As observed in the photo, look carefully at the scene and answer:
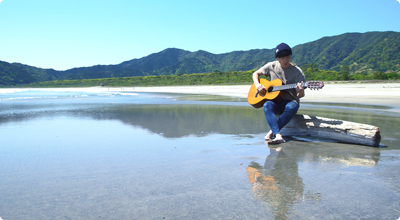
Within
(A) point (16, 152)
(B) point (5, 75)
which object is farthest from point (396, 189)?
(B) point (5, 75)

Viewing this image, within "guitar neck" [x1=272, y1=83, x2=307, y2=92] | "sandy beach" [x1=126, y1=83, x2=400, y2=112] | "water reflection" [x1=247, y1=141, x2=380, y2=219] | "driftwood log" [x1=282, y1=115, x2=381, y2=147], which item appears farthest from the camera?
"sandy beach" [x1=126, y1=83, x2=400, y2=112]

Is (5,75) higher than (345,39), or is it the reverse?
(345,39)

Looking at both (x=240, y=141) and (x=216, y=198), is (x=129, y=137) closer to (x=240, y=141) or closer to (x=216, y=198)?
(x=240, y=141)

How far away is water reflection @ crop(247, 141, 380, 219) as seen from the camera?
2.31 m

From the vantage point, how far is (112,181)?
2.83 meters

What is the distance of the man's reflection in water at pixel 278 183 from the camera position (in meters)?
2.23

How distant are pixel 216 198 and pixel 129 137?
3405 mm

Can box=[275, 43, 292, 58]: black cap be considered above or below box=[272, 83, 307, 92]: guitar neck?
above

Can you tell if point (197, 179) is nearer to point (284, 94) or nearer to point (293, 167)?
point (293, 167)

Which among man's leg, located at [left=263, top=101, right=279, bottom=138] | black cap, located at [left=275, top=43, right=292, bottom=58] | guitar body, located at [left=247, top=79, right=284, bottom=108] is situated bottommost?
man's leg, located at [left=263, top=101, right=279, bottom=138]

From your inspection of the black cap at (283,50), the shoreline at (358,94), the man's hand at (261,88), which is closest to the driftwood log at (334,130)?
the man's hand at (261,88)

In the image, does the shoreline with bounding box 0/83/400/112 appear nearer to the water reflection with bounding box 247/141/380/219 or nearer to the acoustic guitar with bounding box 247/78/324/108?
the acoustic guitar with bounding box 247/78/324/108

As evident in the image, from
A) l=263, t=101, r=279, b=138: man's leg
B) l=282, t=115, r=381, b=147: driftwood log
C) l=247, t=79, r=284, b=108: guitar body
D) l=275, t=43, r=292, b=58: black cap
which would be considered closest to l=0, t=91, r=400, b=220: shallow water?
l=282, t=115, r=381, b=147: driftwood log

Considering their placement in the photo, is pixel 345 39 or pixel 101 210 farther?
pixel 345 39
